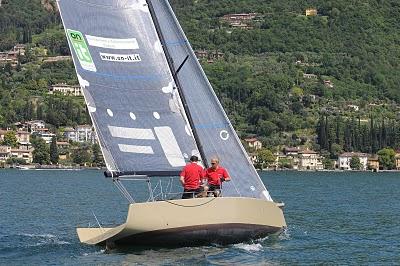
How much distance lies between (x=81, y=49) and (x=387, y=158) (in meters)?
161

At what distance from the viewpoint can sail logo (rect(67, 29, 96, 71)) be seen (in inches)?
1041

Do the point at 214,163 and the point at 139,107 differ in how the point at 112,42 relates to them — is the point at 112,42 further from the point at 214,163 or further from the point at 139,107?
the point at 214,163

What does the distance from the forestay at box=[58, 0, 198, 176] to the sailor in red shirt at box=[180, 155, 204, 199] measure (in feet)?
2.38

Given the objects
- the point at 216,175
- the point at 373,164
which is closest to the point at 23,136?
the point at 373,164

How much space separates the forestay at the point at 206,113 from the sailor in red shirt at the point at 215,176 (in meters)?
1.33

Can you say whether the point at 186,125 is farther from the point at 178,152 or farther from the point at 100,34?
the point at 100,34

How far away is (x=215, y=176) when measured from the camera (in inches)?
1034

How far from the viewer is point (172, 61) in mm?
26984

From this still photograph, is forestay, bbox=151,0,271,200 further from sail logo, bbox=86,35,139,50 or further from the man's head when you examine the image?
the man's head

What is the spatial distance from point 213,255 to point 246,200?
4.75ft

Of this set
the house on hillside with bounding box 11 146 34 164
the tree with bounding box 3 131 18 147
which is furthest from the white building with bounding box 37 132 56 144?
the house on hillside with bounding box 11 146 34 164

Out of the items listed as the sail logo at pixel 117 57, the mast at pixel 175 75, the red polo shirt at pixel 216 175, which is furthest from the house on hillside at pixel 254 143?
the red polo shirt at pixel 216 175

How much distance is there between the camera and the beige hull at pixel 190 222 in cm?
2534

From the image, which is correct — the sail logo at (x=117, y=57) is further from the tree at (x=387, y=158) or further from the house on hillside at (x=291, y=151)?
the tree at (x=387, y=158)
